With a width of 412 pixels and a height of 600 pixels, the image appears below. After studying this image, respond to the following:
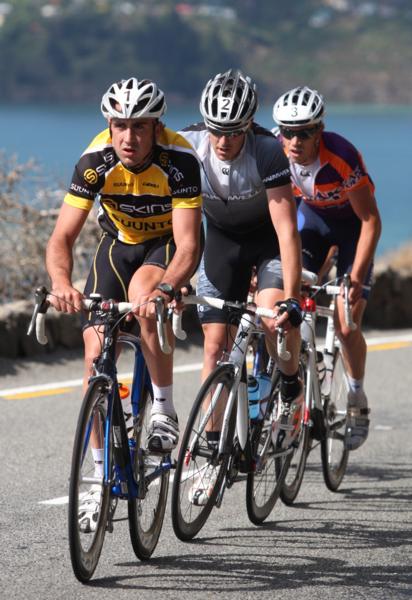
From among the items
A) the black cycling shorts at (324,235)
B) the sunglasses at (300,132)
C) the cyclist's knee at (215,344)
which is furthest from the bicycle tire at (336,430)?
the sunglasses at (300,132)

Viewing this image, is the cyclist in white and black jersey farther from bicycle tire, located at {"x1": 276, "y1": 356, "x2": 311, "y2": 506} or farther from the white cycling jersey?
bicycle tire, located at {"x1": 276, "y1": 356, "x2": 311, "y2": 506}

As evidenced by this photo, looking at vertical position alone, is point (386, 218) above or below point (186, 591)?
above

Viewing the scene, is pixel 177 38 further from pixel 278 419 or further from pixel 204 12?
pixel 278 419

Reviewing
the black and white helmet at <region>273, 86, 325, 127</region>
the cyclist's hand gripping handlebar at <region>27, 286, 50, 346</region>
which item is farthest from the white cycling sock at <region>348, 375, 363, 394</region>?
the cyclist's hand gripping handlebar at <region>27, 286, 50, 346</region>

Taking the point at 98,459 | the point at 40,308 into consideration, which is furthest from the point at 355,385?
the point at 40,308

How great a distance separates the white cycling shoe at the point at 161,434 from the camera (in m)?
5.91

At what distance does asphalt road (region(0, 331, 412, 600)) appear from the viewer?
218 inches

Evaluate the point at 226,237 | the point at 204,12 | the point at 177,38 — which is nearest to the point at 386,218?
the point at 226,237

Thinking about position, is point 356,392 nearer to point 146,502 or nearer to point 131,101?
point 146,502

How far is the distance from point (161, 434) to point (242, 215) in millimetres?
1334

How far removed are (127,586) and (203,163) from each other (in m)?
2.23

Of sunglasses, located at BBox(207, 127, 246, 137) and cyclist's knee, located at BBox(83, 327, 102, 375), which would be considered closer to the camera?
cyclist's knee, located at BBox(83, 327, 102, 375)

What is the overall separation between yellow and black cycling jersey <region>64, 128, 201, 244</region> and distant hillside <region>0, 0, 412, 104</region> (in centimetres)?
11929

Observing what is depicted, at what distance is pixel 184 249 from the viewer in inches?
228
